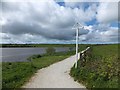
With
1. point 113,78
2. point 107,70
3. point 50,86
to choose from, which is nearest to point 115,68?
point 107,70

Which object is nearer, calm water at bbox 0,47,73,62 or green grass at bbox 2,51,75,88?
green grass at bbox 2,51,75,88

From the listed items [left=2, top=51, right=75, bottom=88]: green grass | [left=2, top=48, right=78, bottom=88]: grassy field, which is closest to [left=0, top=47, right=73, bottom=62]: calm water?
[left=2, top=48, right=78, bottom=88]: grassy field

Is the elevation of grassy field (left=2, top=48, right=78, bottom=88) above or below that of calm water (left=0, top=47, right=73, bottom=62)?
above

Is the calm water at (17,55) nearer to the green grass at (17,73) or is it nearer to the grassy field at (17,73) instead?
the grassy field at (17,73)

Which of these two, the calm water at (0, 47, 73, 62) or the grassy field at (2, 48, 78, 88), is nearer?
the grassy field at (2, 48, 78, 88)

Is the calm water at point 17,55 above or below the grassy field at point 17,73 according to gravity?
below

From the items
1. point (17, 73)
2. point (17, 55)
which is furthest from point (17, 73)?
point (17, 55)

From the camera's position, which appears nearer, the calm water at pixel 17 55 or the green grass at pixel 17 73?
the green grass at pixel 17 73

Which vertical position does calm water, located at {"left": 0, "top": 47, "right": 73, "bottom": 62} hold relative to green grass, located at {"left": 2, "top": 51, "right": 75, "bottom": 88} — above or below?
below

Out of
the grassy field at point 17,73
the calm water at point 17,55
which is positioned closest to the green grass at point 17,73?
the grassy field at point 17,73

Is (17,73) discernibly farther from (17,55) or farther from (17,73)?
(17,55)

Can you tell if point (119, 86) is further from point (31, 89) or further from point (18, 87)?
point (18, 87)

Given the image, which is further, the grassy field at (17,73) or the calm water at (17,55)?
the calm water at (17,55)

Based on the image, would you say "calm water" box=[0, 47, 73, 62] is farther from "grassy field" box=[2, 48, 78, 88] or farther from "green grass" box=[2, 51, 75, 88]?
"green grass" box=[2, 51, 75, 88]
